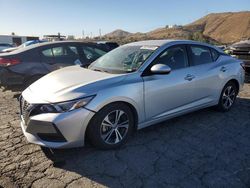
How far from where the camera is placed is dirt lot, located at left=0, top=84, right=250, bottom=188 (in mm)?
3031

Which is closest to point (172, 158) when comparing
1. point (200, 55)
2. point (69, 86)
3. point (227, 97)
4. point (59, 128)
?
point (59, 128)

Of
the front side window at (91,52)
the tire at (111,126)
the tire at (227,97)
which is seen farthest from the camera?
the front side window at (91,52)

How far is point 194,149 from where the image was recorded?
12.5 ft

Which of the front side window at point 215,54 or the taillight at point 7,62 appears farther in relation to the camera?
the taillight at point 7,62

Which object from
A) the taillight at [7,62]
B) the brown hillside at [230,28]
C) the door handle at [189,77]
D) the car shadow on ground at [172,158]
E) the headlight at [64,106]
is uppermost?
the brown hillside at [230,28]

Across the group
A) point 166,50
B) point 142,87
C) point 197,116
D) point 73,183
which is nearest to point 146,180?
point 73,183

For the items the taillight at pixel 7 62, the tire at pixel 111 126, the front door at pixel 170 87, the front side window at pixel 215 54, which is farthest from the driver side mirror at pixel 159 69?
the taillight at pixel 7 62

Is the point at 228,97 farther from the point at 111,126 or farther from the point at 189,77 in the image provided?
the point at 111,126

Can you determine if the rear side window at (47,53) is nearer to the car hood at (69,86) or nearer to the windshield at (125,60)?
the windshield at (125,60)

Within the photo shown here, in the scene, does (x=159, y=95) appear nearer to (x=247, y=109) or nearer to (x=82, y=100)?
(x=82, y=100)

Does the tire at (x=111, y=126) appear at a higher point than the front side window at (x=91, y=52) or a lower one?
lower

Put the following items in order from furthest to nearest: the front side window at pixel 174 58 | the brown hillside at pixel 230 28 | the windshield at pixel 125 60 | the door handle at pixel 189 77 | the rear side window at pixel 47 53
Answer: the brown hillside at pixel 230 28 < the rear side window at pixel 47 53 < the door handle at pixel 189 77 < the front side window at pixel 174 58 < the windshield at pixel 125 60

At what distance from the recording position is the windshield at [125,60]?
4.09 meters

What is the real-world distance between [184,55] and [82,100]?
2218 mm
